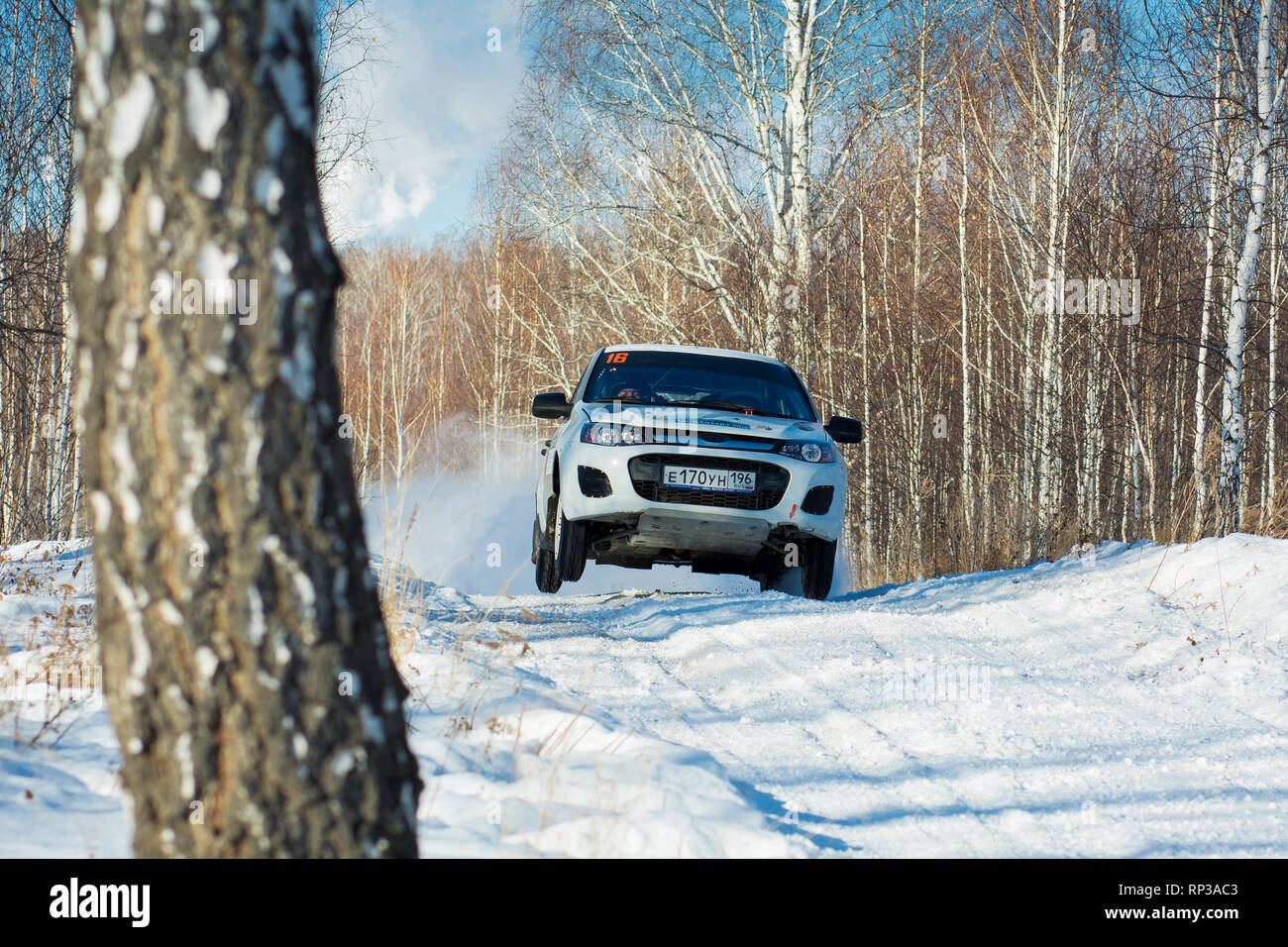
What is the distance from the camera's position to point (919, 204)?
17.5m

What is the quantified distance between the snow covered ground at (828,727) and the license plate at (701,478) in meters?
0.84

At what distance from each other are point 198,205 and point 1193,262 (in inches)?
780

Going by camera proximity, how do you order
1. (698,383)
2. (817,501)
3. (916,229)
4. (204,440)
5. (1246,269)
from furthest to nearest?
(916,229) < (1246,269) < (698,383) < (817,501) < (204,440)

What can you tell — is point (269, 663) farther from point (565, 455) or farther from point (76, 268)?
point (565, 455)

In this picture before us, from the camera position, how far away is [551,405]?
817 cm

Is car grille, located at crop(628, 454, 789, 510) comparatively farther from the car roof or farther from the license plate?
→ the car roof

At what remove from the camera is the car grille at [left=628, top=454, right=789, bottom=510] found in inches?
285

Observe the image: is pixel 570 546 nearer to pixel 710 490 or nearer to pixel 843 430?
pixel 710 490

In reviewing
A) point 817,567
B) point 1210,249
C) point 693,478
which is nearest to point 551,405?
point 693,478

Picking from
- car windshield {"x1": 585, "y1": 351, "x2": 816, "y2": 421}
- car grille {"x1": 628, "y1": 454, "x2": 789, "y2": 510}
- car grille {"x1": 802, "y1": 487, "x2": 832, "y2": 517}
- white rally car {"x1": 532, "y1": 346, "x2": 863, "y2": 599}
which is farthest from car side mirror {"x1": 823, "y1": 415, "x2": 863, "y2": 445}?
car grille {"x1": 628, "y1": 454, "x2": 789, "y2": 510}

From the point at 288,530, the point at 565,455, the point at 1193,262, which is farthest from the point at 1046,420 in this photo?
the point at 288,530

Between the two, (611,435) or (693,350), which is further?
(693,350)

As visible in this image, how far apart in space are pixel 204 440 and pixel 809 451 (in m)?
5.95
